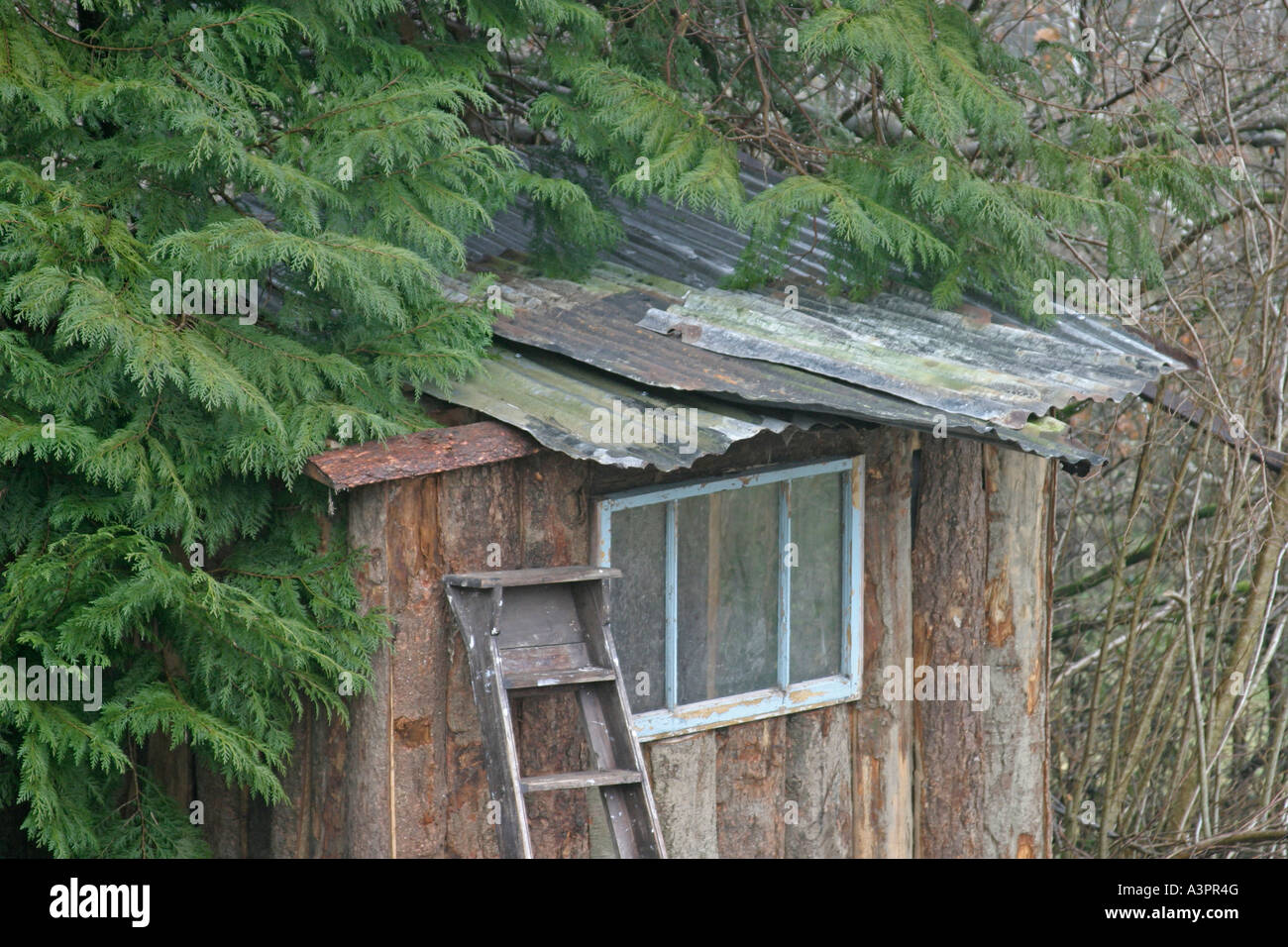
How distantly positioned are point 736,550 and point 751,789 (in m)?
0.99

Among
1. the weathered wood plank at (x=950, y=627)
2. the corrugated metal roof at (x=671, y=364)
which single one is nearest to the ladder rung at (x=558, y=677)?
the corrugated metal roof at (x=671, y=364)

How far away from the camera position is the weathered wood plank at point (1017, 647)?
623 centimetres

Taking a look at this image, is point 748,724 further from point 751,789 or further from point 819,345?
point 819,345

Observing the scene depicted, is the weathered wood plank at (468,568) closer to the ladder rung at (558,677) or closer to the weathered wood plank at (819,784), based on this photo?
the ladder rung at (558,677)

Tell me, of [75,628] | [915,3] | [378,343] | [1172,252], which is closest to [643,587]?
[378,343]

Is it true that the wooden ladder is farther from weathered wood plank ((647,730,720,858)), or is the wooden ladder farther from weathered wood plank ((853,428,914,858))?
weathered wood plank ((853,428,914,858))

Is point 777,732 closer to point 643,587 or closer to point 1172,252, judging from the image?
point 643,587

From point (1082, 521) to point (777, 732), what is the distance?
5.31 metres

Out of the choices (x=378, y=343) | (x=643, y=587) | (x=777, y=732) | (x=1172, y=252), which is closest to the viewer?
(x=378, y=343)

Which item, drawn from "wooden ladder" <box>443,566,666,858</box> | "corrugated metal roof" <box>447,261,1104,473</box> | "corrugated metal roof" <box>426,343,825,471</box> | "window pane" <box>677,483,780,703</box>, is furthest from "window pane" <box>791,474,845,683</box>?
"wooden ladder" <box>443,566,666,858</box>

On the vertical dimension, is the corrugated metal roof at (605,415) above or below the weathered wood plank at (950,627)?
above

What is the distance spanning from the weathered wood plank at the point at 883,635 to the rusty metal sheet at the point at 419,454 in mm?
1801

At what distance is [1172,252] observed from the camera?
8.36 m

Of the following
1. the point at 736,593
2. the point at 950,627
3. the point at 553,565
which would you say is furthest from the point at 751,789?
the point at 553,565
